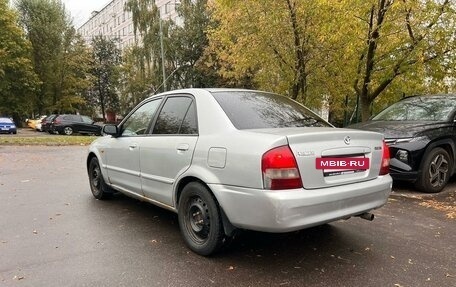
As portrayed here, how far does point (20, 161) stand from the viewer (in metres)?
11.1

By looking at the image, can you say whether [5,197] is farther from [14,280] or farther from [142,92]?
[142,92]

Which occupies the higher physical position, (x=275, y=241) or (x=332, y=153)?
(x=332, y=153)

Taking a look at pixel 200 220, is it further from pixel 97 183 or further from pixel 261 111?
pixel 97 183

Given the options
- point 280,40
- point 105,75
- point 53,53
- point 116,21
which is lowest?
point 280,40

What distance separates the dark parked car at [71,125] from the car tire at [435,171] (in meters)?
26.5

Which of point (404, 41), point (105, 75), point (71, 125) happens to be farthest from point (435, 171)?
point (105, 75)

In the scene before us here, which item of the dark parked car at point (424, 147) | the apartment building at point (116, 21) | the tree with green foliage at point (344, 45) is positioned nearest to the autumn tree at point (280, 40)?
the tree with green foliage at point (344, 45)

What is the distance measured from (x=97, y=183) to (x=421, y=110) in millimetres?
6129

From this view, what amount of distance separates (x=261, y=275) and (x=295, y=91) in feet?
35.0

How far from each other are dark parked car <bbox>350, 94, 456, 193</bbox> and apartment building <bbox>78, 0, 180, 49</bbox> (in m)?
59.7

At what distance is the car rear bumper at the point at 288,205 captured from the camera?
10.5 feet

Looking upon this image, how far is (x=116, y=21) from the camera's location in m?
77.4

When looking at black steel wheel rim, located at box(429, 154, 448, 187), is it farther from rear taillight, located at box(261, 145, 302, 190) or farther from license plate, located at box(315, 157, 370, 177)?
rear taillight, located at box(261, 145, 302, 190)

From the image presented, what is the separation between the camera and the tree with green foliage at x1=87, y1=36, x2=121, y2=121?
53.2 metres
